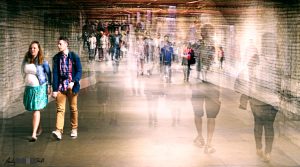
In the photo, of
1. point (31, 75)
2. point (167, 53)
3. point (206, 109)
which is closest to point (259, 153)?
point (31, 75)

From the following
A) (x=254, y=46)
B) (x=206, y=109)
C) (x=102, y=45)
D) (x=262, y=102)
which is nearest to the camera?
(x=262, y=102)

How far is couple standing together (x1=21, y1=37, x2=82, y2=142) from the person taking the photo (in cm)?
644

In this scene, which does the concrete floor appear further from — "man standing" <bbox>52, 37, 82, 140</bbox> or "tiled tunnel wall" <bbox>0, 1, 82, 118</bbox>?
"tiled tunnel wall" <bbox>0, 1, 82, 118</bbox>

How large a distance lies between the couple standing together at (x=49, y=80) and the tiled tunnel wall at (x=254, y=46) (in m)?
2.02

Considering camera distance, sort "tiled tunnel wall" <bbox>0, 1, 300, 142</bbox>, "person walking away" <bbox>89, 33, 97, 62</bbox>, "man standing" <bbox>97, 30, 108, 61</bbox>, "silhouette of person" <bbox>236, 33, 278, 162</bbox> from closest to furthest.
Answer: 1. "silhouette of person" <bbox>236, 33, 278, 162</bbox>
2. "tiled tunnel wall" <bbox>0, 1, 300, 142</bbox>
3. "person walking away" <bbox>89, 33, 97, 62</bbox>
4. "man standing" <bbox>97, 30, 108, 61</bbox>

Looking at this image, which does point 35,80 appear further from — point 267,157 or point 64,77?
point 267,157

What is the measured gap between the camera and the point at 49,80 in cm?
668

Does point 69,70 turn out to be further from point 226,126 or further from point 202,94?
point 202,94

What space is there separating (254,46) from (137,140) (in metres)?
2.60

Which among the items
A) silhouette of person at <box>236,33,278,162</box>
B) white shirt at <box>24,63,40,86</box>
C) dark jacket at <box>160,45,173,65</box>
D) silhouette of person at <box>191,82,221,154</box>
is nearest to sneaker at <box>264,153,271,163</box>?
silhouette of person at <box>236,33,278,162</box>

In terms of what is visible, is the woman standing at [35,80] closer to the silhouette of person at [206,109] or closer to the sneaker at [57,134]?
the sneaker at [57,134]

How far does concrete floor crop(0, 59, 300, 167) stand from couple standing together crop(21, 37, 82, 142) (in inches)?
13.1

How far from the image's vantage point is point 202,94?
12.2 metres

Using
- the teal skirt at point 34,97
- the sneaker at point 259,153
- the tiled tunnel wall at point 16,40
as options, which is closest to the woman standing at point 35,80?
the teal skirt at point 34,97
